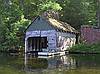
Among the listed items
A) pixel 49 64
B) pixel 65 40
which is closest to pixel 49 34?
pixel 65 40

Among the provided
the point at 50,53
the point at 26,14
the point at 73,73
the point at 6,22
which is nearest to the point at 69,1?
the point at 26,14

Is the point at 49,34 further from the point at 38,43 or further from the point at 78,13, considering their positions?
the point at 78,13

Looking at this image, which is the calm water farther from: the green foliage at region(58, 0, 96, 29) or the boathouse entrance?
the green foliage at region(58, 0, 96, 29)

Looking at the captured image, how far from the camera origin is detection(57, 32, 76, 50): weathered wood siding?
4534 centimetres

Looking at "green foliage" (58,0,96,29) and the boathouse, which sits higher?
"green foliage" (58,0,96,29)

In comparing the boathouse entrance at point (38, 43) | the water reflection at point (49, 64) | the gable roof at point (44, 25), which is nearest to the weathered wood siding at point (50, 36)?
the gable roof at point (44, 25)

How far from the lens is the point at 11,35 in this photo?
48.5m

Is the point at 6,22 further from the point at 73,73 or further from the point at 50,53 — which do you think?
the point at 73,73

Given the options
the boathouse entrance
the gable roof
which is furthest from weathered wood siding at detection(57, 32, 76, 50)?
the boathouse entrance

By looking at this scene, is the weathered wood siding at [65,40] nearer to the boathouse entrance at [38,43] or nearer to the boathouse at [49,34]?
the boathouse at [49,34]

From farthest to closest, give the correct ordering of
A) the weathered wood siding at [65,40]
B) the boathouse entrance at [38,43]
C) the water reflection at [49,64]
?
the boathouse entrance at [38,43] < the weathered wood siding at [65,40] < the water reflection at [49,64]

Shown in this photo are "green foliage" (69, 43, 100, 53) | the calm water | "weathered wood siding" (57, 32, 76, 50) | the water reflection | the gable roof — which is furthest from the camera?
"weathered wood siding" (57, 32, 76, 50)

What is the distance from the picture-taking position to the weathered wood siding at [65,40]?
1785 inches

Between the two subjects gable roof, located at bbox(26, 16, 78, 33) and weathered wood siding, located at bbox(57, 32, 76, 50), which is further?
weathered wood siding, located at bbox(57, 32, 76, 50)
